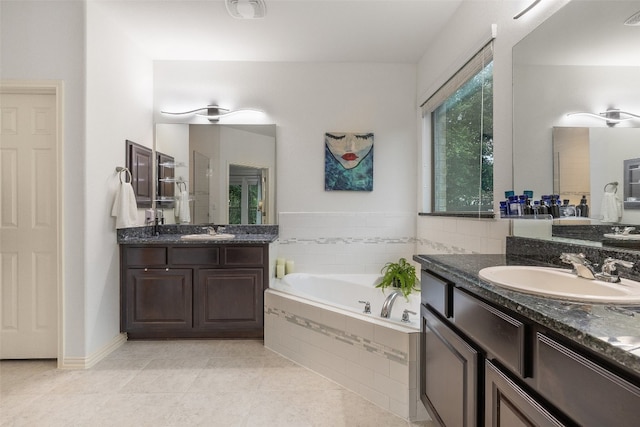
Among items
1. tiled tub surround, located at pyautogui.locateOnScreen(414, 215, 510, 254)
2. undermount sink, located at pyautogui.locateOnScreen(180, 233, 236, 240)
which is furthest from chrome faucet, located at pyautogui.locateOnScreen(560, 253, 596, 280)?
undermount sink, located at pyautogui.locateOnScreen(180, 233, 236, 240)

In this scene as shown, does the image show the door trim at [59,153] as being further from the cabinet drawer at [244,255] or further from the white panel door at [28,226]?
the cabinet drawer at [244,255]

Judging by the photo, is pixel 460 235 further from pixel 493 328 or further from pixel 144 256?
pixel 144 256

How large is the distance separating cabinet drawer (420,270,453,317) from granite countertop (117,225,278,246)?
157 cm

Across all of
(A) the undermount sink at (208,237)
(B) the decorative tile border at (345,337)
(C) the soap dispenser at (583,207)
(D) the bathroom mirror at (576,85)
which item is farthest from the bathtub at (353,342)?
(D) the bathroom mirror at (576,85)

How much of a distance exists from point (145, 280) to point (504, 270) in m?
2.70

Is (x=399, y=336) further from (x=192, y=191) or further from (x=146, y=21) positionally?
(x=146, y=21)

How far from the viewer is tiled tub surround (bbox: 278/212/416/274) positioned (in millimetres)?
3510

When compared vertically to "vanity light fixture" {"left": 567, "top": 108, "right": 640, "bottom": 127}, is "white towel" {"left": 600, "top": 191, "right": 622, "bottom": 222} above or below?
below

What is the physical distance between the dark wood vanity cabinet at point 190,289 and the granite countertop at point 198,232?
0.17 ft

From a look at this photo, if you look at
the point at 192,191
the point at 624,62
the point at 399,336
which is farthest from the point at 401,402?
the point at 192,191

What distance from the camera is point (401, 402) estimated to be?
1.89 metres

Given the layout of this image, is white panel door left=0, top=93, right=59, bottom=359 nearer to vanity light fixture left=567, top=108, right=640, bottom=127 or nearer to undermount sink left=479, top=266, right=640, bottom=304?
undermount sink left=479, top=266, right=640, bottom=304

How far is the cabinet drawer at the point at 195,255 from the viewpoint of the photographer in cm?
289

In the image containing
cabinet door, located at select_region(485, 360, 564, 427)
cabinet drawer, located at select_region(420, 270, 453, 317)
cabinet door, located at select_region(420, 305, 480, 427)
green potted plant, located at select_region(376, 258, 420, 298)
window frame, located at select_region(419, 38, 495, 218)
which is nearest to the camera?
cabinet door, located at select_region(485, 360, 564, 427)
